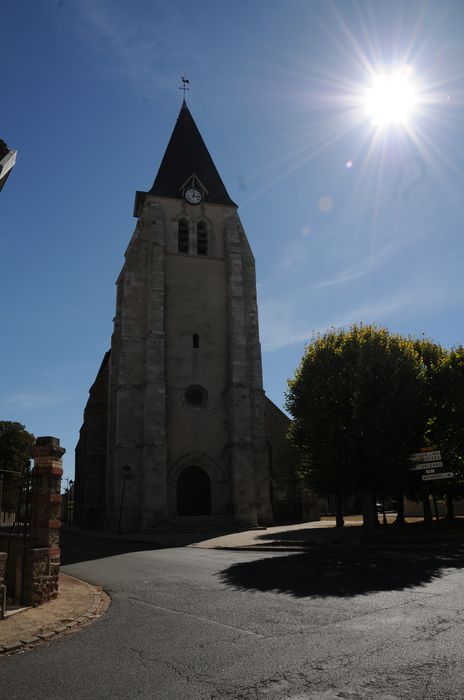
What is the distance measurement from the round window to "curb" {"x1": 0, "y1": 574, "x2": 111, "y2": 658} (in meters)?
21.4

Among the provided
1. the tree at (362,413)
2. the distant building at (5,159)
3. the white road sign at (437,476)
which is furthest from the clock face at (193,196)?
the distant building at (5,159)

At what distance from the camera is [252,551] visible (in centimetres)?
1584

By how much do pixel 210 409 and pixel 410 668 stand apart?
84.0ft

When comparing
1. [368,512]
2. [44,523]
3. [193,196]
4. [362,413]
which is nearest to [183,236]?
[193,196]

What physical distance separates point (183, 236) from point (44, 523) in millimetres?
27015

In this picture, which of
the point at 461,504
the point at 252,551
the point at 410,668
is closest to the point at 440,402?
the point at 252,551

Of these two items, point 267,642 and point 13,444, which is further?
point 13,444

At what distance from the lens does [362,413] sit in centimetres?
1734

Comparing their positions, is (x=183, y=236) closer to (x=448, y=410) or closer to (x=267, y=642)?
(x=448, y=410)

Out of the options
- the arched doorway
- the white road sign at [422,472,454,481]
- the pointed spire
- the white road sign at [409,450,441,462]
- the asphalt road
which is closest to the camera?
the asphalt road

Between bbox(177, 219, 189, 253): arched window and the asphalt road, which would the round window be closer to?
bbox(177, 219, 189, 253): arched window

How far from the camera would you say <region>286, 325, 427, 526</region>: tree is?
681 inches

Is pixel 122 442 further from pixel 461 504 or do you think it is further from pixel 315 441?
pixel 461 504

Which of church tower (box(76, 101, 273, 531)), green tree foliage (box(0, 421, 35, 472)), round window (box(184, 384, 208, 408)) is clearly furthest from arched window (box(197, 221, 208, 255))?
green tree foliage (box(0, 421, 35, 472))
